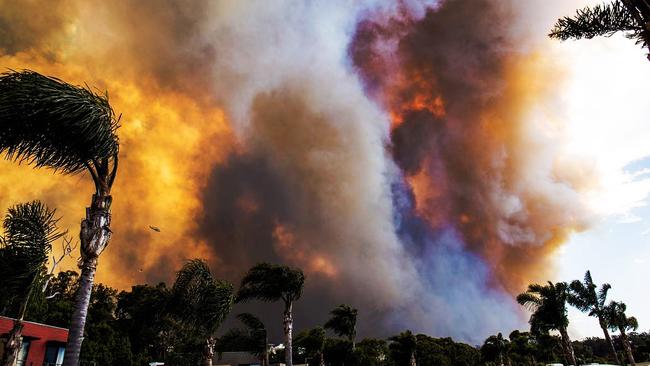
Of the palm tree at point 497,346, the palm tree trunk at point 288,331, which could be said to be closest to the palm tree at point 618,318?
the palm tree at point 497,346

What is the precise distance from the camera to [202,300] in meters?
23.7

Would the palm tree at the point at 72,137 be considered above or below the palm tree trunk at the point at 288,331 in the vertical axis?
above

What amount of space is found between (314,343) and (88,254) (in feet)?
227

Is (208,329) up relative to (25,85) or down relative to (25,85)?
down

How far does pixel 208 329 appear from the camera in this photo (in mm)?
23156

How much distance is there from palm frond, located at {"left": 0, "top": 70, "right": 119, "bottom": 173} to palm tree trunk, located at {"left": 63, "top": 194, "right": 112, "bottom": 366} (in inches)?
56.6

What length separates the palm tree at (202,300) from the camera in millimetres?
23266

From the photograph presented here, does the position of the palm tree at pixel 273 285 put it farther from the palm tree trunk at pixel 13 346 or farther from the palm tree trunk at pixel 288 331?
the palm tree trunk at pixel 13 346

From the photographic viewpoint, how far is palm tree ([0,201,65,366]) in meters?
18.2

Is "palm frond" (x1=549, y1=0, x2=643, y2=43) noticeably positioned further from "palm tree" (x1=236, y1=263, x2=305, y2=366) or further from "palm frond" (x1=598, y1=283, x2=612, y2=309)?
"palm frond" (x1=598, y1=283, x2=612, y2=309)

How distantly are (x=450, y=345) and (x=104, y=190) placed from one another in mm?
112276

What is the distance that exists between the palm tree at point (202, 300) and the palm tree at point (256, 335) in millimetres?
8766

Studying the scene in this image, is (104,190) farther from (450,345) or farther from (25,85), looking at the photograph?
(450,345)

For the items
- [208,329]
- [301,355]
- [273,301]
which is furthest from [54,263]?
[301,355]
